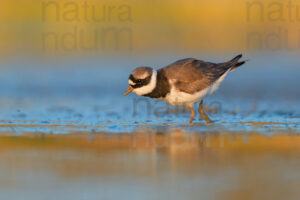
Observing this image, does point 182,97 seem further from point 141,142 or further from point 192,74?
point 141,142

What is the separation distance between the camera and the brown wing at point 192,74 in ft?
27.9

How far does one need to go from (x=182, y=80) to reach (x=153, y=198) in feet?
14.0

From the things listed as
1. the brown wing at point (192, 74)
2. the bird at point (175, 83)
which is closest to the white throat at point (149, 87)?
the bird at point (175, 83)

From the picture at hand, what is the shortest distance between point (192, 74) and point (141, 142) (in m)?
2.28

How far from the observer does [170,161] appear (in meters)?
5.71

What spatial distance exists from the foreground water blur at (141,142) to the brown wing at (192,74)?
578 mm

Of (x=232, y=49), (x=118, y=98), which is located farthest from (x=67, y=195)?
(x=232, y=49)

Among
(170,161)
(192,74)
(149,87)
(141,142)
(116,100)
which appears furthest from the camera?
(116,100)

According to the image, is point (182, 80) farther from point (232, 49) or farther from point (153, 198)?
point (232, 49)

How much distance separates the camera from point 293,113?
29.8 ft

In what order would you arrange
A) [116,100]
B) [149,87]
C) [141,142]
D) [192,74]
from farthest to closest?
[116,100] → [192,74] → [149,87] → [141,142]

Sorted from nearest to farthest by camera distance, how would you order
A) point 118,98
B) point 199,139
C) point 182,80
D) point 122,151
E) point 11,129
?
point 122,151 < point 199,139 < point 11,129 < point 182,80 < point 118,98

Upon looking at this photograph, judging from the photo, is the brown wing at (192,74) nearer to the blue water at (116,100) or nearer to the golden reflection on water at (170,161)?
the blue water at (116,100)

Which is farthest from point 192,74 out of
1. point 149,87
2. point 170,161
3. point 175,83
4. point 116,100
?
point 170,161
